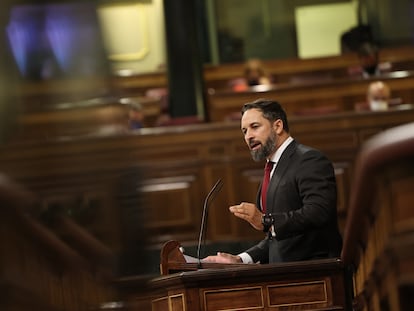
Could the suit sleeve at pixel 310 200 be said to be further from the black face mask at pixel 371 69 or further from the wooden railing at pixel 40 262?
the black face mask at pixel 371 69

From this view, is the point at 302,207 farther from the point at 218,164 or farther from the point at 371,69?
the point at 371,69

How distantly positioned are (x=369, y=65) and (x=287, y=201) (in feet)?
20.4

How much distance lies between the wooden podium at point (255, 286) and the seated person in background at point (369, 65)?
17.7ft

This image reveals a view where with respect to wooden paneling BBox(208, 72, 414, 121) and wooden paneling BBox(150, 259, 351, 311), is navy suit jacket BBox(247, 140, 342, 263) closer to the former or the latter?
wooden paneling BBox(150, 259, 351, 311)

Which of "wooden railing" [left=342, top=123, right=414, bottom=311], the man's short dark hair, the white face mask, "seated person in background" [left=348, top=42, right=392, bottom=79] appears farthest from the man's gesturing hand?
"seated person in background" [left=348, top=42, right=392, bottom=79]

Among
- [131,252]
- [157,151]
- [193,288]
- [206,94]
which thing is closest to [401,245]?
[131,252]

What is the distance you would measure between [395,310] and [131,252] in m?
0.67

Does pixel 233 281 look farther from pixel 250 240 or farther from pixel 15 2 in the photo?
pixel 15 2

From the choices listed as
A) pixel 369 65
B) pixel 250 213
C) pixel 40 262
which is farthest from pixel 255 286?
pixel 369 65

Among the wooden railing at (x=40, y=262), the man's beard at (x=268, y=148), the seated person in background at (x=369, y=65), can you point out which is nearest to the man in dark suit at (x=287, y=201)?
the man's beard at (x=268, y=148)

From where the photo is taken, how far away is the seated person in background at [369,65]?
10.2 metres

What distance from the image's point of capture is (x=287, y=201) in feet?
14.5

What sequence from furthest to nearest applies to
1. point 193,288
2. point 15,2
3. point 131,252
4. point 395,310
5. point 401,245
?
1. point 193,288
2. point 395,310
3. point 401,245
4. point 131,252
5. point 15,2

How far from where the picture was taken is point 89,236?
2.70ft
